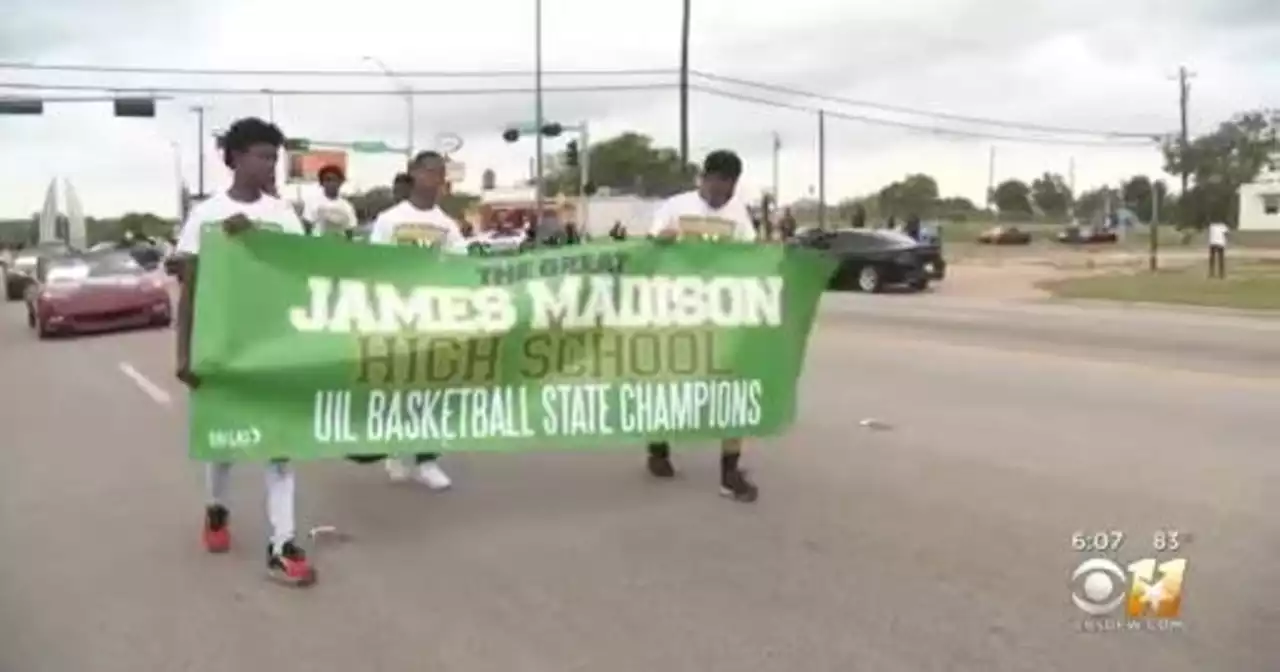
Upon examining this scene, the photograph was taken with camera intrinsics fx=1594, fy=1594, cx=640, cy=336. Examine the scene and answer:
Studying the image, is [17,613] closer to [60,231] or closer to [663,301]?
[663,301]

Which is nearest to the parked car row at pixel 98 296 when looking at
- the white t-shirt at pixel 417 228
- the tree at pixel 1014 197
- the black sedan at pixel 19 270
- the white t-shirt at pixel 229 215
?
the black sedan at pixel 19 270

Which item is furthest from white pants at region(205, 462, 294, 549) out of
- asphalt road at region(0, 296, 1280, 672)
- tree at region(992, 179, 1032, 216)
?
tree at region(992, 179, 1032, 216)

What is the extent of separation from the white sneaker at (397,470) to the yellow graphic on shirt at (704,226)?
2154 mm

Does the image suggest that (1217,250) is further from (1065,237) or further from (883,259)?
(1065,237)

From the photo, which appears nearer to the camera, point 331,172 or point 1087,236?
point 331,172

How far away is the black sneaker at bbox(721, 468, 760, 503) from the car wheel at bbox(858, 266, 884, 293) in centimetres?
2757

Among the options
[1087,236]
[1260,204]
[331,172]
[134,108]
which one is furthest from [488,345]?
[1087,236]

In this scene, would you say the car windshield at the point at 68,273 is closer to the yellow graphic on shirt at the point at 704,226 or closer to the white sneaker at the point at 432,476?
the white sneaker at the point at 432,476

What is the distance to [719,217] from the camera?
26.2ft

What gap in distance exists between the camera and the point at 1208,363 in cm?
1530

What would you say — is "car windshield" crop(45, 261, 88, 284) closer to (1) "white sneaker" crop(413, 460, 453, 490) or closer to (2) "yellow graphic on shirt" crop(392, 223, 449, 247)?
(1) "white sneaker" crop(413, 460, 453, 490)

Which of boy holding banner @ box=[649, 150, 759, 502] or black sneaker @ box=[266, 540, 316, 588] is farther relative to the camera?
boy holding banner @ box=[649, 150, 759, 502]

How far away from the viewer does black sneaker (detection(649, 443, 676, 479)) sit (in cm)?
873

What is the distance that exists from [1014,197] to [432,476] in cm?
14950
